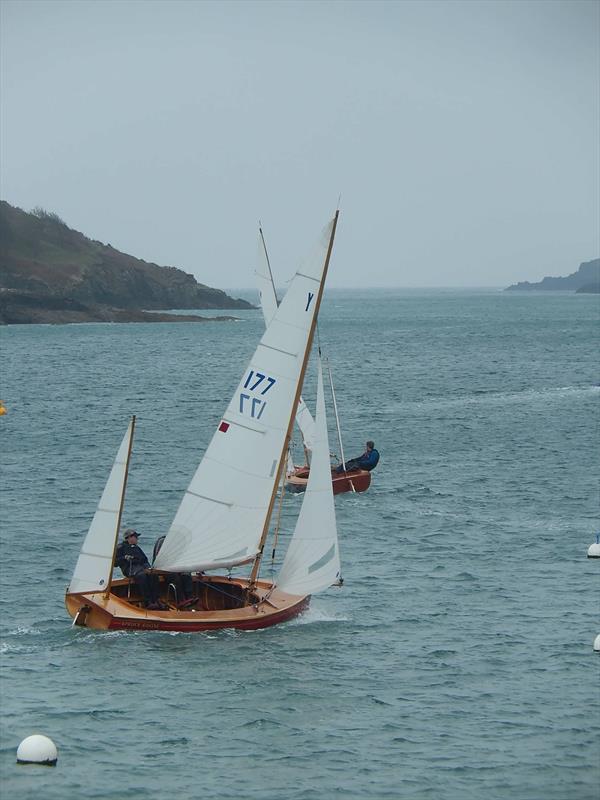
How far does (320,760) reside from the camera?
26.0m

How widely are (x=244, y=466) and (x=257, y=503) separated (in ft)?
3.38

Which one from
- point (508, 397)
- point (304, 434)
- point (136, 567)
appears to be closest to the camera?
point (136, 567)

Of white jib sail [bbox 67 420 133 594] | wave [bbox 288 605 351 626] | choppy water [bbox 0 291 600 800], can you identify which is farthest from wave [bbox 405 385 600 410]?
white jib sail [bbox 67 420 133 594]

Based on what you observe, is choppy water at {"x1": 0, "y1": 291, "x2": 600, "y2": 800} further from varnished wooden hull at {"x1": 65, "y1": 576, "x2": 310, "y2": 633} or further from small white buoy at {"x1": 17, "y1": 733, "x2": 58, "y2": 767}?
varnished wooden hull at {"x1": 65, "y1": 576, "x2": 310, "y2": 633}

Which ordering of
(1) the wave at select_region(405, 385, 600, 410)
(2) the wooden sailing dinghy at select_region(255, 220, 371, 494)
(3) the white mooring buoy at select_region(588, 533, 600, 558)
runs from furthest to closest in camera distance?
(1) the wave at select_region(405, 385, 600, 410)
(2) the wooden sailing dinghy at select_region(255, 220, 371, 494)
(3) the white mooring buoy at select_region(588, 533, 600, 558)

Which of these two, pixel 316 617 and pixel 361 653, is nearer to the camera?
pixel 361 653

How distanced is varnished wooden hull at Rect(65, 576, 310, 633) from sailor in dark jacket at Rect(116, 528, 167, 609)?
1.12 ft

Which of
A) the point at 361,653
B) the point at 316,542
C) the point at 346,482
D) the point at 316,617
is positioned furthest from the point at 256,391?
the point at 346,482

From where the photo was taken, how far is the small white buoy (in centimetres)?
2506

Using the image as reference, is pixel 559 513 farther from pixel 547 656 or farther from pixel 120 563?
pixel 120 563

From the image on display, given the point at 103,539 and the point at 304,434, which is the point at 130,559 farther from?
the point at 304,434

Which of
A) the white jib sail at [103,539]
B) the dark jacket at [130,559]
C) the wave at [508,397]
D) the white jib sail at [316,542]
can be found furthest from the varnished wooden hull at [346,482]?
the wave at [508,397]

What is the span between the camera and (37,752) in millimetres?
25047

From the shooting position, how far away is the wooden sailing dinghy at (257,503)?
3334 cm
